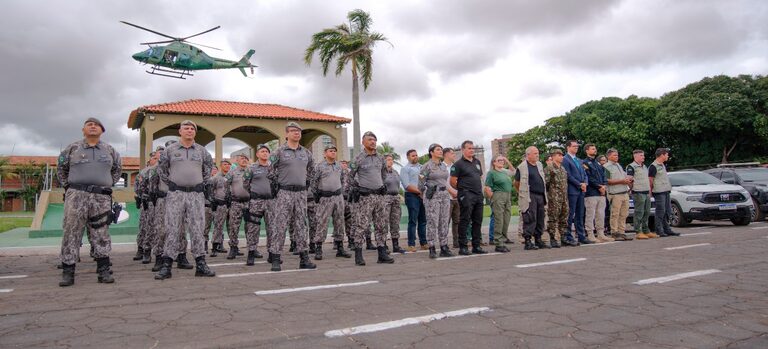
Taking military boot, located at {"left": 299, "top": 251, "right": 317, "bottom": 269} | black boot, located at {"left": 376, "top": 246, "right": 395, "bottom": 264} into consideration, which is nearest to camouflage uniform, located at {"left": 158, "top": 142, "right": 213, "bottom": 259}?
military boot, located at {"left": 299, "top": 251, "right": 317, "bottom": 269}

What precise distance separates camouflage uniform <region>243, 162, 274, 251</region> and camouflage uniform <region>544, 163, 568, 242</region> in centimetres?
522

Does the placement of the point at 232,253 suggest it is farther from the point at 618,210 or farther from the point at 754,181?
the point at 754,181

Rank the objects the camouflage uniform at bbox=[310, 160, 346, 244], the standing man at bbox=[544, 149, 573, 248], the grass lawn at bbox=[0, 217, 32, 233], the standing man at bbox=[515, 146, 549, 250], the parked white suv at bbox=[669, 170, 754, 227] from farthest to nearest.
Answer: the grass lawn at bbox=[0, 217, 32, 233], the parked white suv at bbox=[669, 170, 754, 227], the standing man at bbox=[544, 149, 573, 248], the standing man at bbox=[515, 146, 549, 250], the camouflage uniform at bbox=[310, 160, 346, 244]

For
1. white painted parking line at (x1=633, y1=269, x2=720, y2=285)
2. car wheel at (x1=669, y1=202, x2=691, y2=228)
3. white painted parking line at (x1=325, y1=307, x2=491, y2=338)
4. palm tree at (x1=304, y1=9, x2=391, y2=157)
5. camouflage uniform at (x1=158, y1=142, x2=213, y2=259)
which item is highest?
palm tree at (x1=304, y1=9, x2=391, y2=157)

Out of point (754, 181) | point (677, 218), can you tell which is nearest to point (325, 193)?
point (677, 218)

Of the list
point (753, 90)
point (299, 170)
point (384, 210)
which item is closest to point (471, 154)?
point (384, 210)

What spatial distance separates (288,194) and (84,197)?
2.42 meters

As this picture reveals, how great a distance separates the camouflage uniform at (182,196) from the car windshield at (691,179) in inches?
491

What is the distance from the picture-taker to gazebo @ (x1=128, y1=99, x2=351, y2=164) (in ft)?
72.6

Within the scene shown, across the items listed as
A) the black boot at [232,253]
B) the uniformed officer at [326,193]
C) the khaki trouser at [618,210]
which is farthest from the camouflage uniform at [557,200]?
the black boot at [232,253]

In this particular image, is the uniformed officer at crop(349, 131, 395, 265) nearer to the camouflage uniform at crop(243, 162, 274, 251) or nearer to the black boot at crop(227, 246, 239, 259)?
the camouflage uniform at crop(243, 162, 274, 251)

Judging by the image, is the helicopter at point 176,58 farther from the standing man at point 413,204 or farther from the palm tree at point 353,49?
the standing man at point 413,204

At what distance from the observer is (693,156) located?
126ft

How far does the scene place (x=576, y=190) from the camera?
32.1 feet
